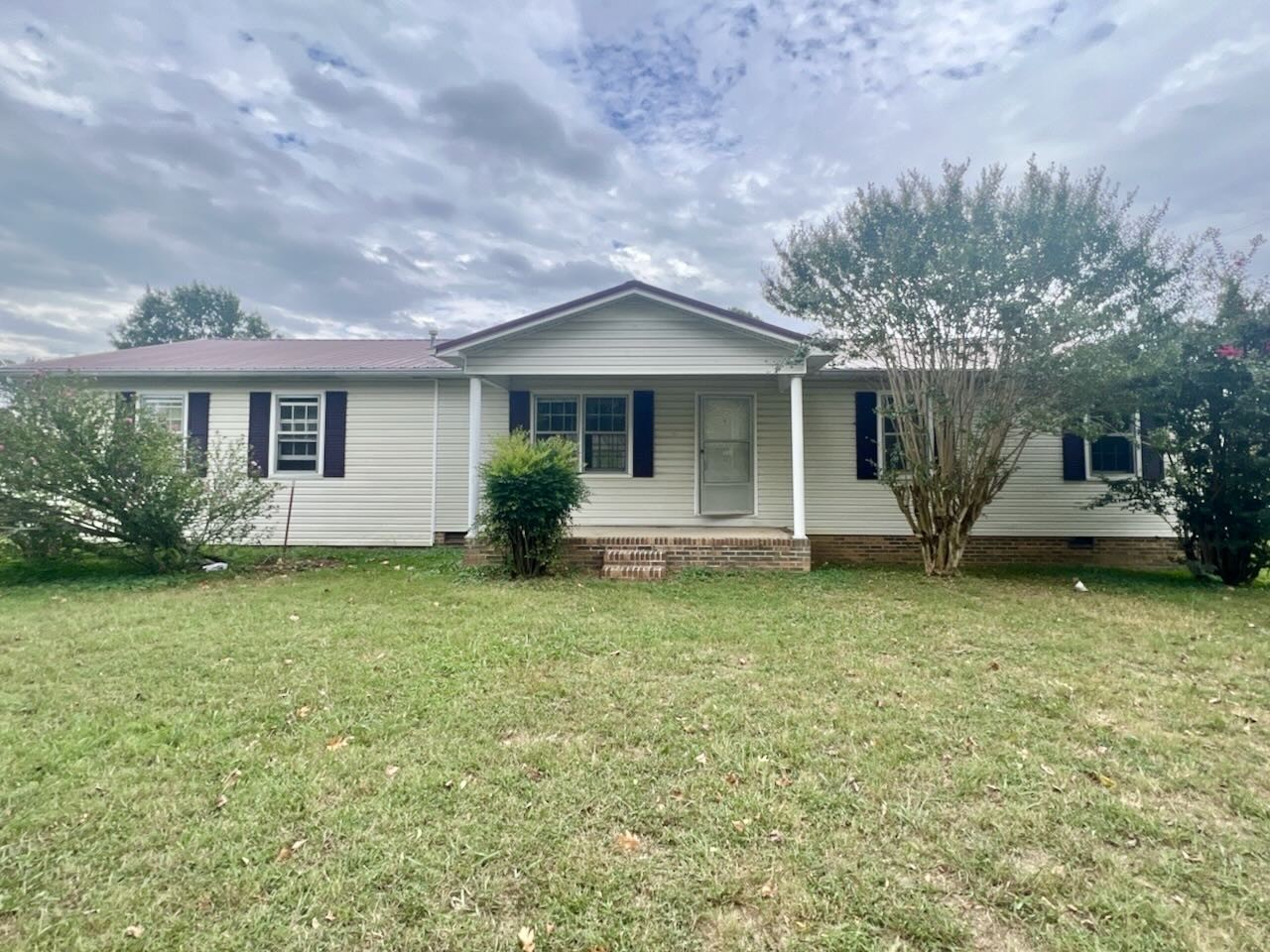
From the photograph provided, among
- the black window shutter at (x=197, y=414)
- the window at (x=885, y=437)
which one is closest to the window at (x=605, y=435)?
the window at (x=885, y=437)

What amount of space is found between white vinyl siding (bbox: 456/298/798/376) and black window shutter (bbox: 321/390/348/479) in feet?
10.3

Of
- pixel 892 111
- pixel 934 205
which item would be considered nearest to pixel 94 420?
pixel 934 205

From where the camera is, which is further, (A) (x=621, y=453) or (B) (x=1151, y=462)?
(A) (x=621, y=453)

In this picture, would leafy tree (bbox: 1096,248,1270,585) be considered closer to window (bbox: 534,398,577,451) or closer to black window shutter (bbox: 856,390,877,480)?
black window shutter (bbox: 856,390,877,480)

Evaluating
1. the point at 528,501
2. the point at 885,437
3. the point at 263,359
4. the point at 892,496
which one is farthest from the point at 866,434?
the point at 263,359

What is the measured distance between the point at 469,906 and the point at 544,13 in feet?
37.2

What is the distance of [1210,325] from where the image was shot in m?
7.62

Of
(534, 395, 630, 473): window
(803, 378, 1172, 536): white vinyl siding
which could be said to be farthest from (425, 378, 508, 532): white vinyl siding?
(803, 378, 1172, 536): white vinyl siding

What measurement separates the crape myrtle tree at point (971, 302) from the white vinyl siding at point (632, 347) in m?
0.96

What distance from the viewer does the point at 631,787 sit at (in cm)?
259

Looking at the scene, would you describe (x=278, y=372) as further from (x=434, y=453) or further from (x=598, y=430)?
(x=598, y=430)

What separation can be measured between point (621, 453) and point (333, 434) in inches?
201

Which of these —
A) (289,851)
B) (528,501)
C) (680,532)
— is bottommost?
(289,851)

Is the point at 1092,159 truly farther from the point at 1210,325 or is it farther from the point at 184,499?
the point at 184,499
